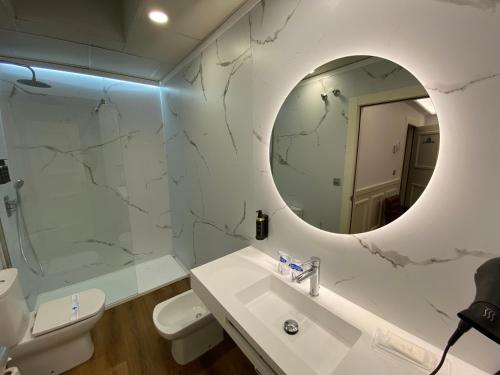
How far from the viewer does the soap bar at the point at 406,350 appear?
73 cm

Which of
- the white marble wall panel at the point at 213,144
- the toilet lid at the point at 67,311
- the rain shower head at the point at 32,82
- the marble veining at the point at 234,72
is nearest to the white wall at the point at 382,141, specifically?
the white marble wall panel at the point at 213,144

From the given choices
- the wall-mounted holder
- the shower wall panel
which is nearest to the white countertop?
the wall-mounted holder

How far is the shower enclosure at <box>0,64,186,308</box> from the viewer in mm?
2016

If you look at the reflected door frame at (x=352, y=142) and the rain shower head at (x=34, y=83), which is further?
the rain shower head at (x=34, y=83)

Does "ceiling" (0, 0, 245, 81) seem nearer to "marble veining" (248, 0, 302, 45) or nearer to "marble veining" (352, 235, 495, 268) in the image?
"marble veining" (248, 0, 302, 45)

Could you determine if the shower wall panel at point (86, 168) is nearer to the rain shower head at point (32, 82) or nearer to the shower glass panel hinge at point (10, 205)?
the rain shower head at point (32, 82)

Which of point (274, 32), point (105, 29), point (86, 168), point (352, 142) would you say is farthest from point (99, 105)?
point (352, 142)

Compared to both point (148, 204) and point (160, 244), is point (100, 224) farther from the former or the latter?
point (160, 244)

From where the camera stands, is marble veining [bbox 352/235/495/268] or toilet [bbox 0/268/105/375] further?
toilet [bbox 0/268/105/375]

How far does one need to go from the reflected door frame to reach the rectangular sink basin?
0.41 m

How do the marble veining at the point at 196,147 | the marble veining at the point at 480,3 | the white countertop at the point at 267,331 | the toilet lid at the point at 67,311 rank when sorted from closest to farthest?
the marble veining at the point at 480,3 < the white countertop at the point at 267,331 < the toilet lid at the point at 67,311 < the marble veining at the point at 196,147

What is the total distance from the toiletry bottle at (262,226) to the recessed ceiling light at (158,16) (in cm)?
136

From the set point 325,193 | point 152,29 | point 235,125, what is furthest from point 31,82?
point 325,193

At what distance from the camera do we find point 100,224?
2494mm
